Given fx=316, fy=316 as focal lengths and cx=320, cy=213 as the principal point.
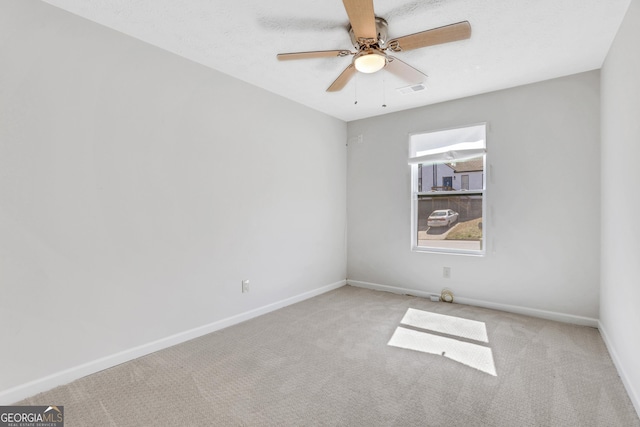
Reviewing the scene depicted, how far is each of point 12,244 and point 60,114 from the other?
2.89 feet

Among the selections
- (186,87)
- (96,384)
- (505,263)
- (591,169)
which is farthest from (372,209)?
(96,384)

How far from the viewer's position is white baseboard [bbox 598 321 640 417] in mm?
1841

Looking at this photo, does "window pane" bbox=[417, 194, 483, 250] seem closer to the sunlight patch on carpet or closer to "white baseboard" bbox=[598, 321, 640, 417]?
the sunlight patch on carpet

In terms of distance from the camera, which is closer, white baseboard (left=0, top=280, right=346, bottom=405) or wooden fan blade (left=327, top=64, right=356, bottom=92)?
white baseboard (left=0, top=280, right=346, bottom=405)

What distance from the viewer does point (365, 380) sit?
2152 millimetres

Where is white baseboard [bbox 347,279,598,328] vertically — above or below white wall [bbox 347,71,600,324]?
below

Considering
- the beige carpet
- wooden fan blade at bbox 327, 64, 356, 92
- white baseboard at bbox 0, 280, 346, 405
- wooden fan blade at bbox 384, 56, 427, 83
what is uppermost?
wooden fan blade at bbox 384, 56, 427, 83

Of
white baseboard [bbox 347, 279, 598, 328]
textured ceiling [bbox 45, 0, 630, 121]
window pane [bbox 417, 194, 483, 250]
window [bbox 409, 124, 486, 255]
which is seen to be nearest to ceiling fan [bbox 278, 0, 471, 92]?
textured ceiling [bbox 45, 0, 630, 121]

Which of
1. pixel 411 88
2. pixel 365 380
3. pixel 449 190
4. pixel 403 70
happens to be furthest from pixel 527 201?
pixel 365 380

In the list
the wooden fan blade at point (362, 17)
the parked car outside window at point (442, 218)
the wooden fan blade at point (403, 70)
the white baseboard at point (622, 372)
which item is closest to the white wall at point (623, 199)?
the white baseboard at point (622, 372)

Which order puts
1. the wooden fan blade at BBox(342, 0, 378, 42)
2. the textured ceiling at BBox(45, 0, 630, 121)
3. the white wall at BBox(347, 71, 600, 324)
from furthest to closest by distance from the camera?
the white wall at BBox(347, 71, 600, 324)
the textured ceiling at BBox(45, 0, 630, 121)
the wooden fan blade at BBox(342, 0, 378, 42)

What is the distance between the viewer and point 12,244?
6.29ft

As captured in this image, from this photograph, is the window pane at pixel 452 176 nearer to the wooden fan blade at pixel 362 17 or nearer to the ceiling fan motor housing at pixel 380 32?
the ceiling fan motor housing at pixel 380 32

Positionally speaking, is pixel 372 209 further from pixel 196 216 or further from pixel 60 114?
pixel 60 114
